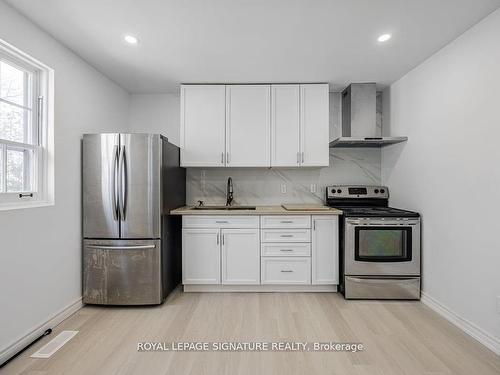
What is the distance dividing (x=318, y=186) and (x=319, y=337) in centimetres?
196

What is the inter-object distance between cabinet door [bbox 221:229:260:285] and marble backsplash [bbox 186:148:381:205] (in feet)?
2.41

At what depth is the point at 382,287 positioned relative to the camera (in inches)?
108

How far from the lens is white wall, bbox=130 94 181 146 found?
11.7 ft

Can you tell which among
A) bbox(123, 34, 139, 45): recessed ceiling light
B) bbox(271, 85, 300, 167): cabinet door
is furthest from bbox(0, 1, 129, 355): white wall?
bbox(271, 85, 300, 167): cabinet door

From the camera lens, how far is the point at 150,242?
258cm

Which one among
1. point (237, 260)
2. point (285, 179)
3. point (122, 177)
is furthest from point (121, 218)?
point (285, 179)

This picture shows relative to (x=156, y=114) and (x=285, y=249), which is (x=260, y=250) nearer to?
(x=285, y=249)

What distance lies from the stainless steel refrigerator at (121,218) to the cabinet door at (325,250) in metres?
1.66

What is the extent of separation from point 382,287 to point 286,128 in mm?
2057

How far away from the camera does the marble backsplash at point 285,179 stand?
3549mm

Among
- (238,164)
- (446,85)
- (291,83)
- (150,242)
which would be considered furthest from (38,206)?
(446,85)

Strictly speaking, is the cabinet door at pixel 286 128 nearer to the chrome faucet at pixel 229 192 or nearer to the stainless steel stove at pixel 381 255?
the chrome faucet at pixel 229 192

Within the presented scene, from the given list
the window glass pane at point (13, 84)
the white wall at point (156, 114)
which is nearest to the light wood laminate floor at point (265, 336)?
the window glass pane at point (13, 84)

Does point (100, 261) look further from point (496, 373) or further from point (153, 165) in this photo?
point (496, 373)
